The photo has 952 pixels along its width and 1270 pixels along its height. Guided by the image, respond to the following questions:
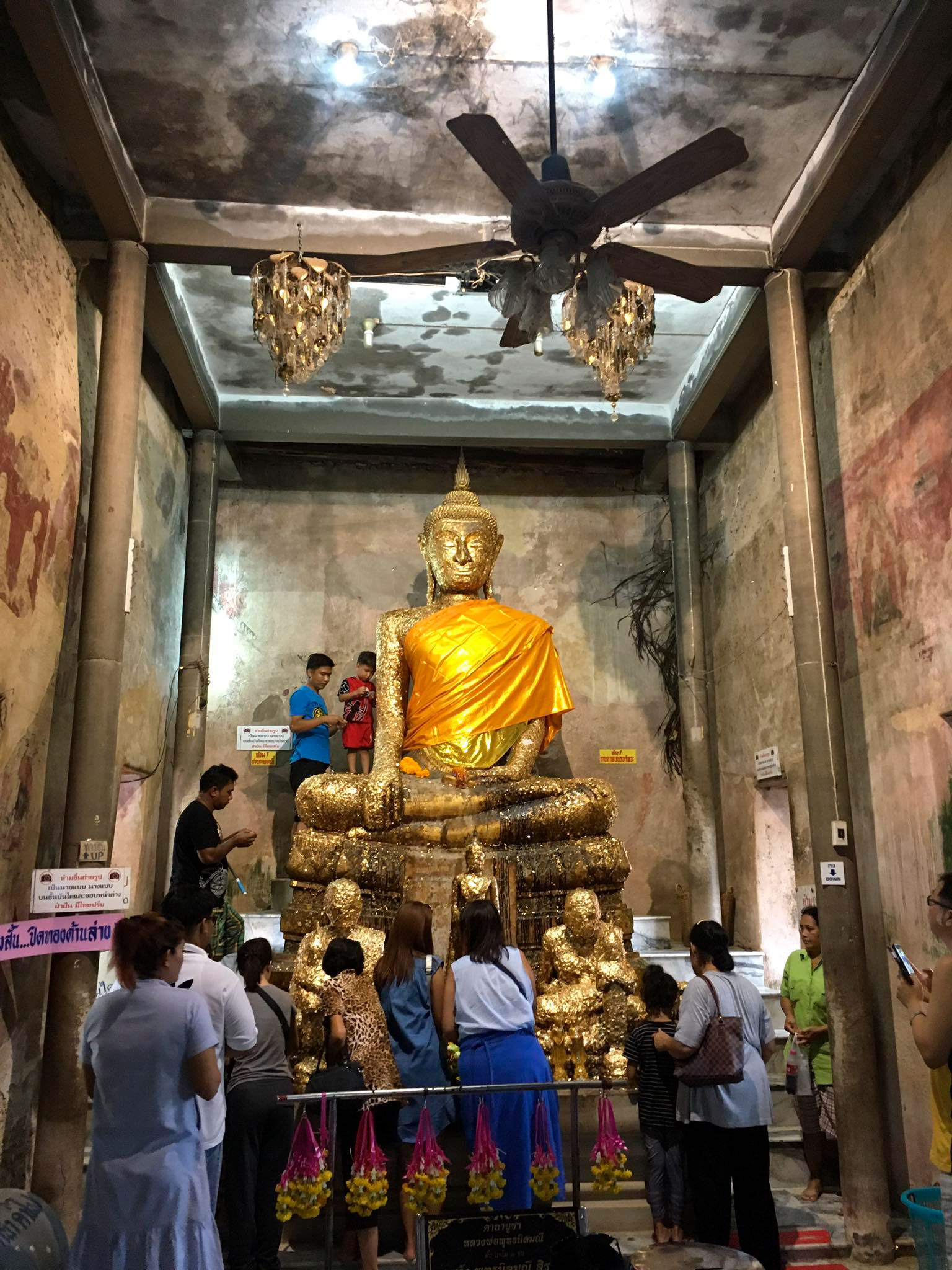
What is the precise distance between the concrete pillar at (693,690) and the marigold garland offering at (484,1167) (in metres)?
4.62

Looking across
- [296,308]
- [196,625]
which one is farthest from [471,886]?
[196,625]

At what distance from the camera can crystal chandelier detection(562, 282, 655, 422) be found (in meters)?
3.81

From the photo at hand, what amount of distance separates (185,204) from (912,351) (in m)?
3.76

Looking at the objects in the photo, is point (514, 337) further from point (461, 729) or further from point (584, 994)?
point (461, 729)

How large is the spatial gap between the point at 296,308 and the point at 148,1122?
2.79 meters

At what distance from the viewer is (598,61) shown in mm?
4707

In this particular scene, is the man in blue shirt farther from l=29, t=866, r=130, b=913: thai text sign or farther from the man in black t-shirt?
l=29, t=866, r=130, b=913: thai text sign

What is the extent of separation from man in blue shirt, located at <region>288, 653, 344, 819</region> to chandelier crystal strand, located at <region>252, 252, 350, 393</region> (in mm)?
3722

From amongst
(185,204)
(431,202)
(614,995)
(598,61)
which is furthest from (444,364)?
(614,995)

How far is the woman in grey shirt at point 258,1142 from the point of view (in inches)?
128

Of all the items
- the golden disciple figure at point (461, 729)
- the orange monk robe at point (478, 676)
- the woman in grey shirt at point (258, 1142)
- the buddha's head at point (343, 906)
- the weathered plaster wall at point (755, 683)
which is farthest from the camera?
the orange monk robe at point (478, 676)

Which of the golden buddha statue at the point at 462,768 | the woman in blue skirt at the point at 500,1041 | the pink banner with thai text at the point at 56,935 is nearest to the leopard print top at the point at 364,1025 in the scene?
the woman in blue skirt at the point at 500,1041

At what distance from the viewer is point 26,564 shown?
4.60 meters

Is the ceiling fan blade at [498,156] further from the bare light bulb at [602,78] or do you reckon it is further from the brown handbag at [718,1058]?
the brown handbag at [718,1058]
